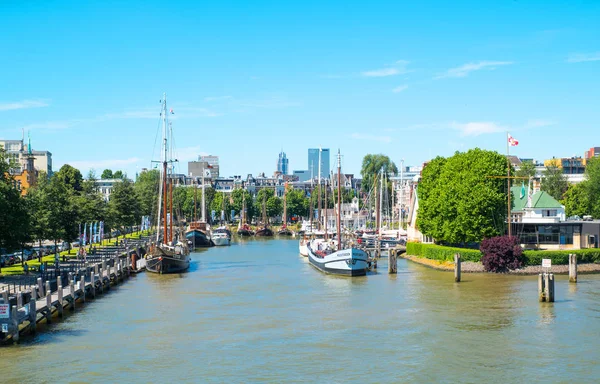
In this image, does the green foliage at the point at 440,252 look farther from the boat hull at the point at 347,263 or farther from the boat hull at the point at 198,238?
the boat hull at the point at 198,238

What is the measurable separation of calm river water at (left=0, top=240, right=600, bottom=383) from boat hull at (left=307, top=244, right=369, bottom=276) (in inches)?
220

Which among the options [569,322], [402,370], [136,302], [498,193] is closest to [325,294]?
[136,302]

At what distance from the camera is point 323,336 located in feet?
144

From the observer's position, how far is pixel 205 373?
118 ft

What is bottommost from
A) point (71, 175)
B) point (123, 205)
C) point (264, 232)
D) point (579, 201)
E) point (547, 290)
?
point (547, 290)

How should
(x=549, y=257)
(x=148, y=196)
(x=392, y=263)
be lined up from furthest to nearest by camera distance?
(x=148, y=196) → (x=392, y=263) → (x=549, y=257)

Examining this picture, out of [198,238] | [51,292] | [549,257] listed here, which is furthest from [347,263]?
[198,238]

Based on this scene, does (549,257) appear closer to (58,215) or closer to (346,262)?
(346,262)

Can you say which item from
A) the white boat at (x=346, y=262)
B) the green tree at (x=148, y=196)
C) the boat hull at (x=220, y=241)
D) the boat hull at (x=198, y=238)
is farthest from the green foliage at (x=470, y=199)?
the green tree at (x=148, y=196)

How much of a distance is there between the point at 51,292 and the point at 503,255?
1768 inches

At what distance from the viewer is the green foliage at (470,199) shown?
81.8 metres

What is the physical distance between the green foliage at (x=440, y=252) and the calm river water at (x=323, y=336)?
10220mm

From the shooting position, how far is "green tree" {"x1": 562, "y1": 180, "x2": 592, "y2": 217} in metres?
124

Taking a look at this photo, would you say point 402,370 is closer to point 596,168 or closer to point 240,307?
point 240,307
